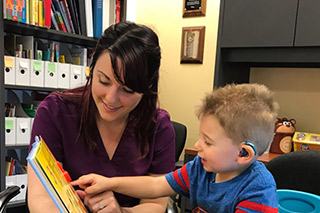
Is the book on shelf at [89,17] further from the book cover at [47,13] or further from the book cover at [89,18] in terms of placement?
the book cover at [47,13]

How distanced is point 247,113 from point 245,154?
10 cm

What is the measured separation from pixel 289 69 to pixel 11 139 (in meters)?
2.11

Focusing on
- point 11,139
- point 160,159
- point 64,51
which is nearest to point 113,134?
point 160,159

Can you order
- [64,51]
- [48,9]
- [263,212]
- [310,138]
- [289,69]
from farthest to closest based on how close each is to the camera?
[64,51] < [289,69] < [48,9] < [310,138] < [263,212]

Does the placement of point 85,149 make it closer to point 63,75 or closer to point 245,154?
point 245,154

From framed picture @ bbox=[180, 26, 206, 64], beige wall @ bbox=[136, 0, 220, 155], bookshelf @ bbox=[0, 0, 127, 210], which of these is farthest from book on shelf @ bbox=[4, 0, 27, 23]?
framed picture @ bbox=[180, 26, 206, 64]

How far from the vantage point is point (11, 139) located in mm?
1967

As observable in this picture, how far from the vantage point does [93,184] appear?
833 mm

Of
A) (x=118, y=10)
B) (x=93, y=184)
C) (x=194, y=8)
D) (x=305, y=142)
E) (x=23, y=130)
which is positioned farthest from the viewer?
(x=194, y=8)

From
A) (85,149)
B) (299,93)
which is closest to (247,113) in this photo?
(85,149)

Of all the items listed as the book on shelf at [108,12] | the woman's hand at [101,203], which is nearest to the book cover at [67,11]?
the book on shelf at [108,12]

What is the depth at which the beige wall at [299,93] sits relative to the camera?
207 cm

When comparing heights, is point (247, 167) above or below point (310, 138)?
above

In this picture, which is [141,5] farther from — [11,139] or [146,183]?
[146,183]
